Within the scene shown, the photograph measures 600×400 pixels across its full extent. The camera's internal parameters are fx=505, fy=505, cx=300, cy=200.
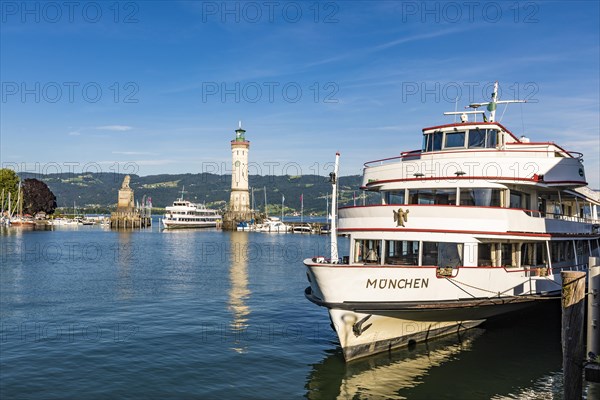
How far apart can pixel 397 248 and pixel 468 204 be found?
3174mm

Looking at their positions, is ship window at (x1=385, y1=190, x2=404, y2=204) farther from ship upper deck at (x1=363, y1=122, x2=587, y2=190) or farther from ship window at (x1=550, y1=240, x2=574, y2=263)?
ship window at (x1=550, y1=240, x2=574, y2=263)

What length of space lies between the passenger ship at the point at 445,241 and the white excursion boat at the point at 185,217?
Result: 118 meters

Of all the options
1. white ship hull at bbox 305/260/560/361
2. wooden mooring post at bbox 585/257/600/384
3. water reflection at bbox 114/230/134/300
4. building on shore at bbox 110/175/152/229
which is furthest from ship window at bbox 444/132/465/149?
building on shore at bbox 110/175/152/229

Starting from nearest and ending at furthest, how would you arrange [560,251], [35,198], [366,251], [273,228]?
[366,251] < [560,251] < [273,228] < [35,198]

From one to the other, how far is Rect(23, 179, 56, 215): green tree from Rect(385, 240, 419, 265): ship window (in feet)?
512

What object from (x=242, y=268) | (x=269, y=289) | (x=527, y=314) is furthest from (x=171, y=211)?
(x=527, y=314)

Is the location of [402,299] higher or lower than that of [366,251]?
lower

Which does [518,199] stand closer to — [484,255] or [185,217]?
[484,255]

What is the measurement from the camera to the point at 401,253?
19688mm

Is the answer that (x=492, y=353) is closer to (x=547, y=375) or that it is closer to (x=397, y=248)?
(x=547, y=375)

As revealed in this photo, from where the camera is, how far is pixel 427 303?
53.1 feet

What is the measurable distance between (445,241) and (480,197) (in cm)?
247

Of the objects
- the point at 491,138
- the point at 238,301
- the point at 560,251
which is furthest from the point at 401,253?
the point at 238,301

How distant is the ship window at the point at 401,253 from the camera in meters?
18.8
